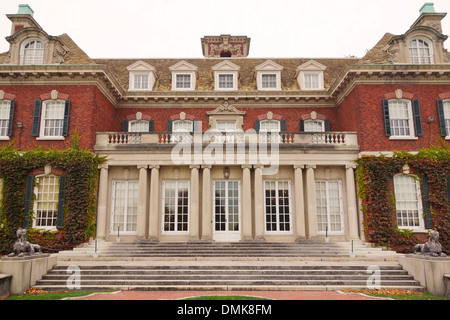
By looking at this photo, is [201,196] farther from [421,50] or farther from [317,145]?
[421,50]

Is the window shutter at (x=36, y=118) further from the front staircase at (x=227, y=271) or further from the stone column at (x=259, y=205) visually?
the stone column at (x=259, y=205)

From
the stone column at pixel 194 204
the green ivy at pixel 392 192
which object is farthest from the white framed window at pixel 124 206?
the green ivy at pixel 392 192

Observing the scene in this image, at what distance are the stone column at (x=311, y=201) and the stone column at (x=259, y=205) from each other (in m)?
2.53

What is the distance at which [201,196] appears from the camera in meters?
19.5

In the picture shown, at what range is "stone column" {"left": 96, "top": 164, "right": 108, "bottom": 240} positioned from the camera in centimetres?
1817

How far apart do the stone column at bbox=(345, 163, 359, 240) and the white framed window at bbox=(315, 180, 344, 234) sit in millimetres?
640

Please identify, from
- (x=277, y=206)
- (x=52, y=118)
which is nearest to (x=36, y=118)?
(x=52, y=118)

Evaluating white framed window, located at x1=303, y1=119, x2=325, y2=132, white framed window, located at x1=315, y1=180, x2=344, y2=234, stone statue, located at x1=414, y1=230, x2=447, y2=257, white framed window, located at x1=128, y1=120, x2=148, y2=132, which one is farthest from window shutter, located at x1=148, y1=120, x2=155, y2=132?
stone statue, located at x1=414, y1=230, x2=447, y2=257

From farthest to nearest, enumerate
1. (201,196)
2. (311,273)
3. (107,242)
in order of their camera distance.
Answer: (201,196)
(107,242)
(311,273)

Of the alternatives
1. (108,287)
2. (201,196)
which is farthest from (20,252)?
(201,196)

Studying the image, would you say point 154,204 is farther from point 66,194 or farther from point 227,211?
point 66,194

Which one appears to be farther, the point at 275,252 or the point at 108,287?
the point at 275,252

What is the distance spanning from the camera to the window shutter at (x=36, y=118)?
18906mm
